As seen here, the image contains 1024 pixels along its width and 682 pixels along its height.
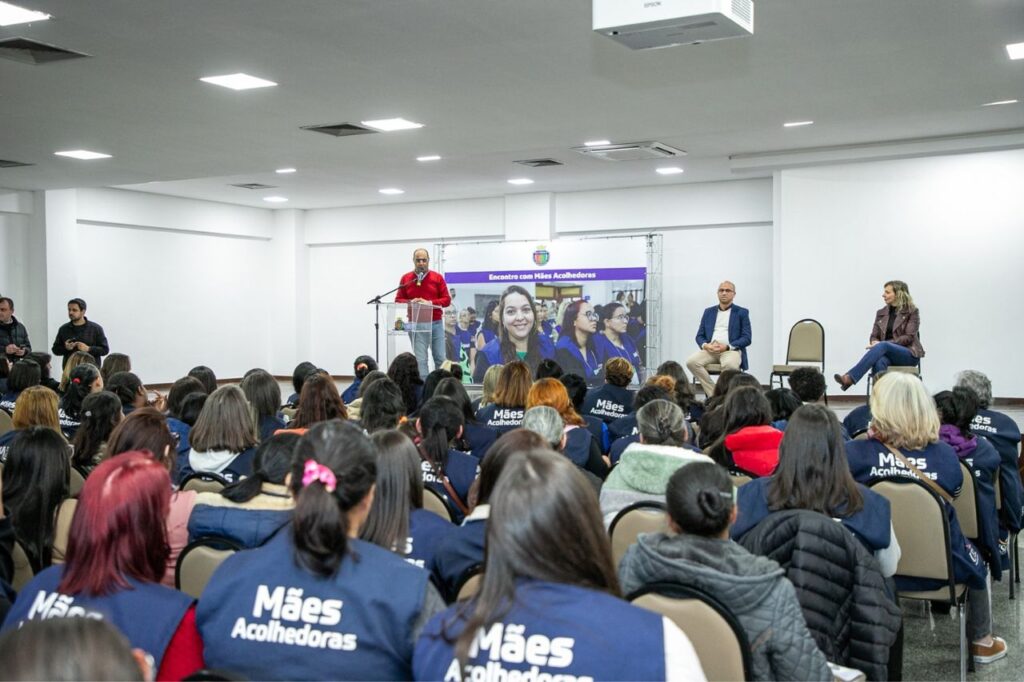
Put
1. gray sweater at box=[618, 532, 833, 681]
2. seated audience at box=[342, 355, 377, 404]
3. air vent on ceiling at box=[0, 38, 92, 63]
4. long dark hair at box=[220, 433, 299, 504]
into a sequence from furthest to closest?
seated audience at box=[342, 355, 377, 404] → air vent on ceiling at box=[0, 38, 92, 63] → long dark hair at box=[220, 433, 299, 504] → gray sweater at box=[618, 532, 833, 681]

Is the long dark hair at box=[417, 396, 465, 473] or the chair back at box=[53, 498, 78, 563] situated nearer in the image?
the chair back at box=[53, 498, 78, 563]

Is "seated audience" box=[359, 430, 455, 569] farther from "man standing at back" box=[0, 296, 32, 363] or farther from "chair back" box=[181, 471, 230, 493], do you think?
"man standing at back" box=[0, 296, 32, 363]

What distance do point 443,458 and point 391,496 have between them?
149 centimetres

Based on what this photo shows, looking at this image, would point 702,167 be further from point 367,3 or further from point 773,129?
point 367,3

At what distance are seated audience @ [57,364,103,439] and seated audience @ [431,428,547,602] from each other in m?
3.85

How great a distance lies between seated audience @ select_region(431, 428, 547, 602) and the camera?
2.61 metres

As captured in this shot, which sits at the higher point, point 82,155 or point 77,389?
point 82,155

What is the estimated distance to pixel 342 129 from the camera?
356 inches

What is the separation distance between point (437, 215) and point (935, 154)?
861 cm

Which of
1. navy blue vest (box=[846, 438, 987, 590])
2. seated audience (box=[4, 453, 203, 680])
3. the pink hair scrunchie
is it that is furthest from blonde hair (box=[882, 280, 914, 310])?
seated audience (box=[4, 453, 203, 680])

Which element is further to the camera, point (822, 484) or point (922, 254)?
point (922, 254)

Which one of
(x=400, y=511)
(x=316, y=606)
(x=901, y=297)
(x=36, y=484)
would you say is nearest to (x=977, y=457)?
(x=400, y=511)

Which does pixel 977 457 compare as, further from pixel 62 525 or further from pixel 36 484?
pixel 36 484

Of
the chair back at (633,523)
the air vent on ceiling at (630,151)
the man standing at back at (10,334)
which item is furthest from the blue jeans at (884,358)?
the man standing at back at (10,334)
